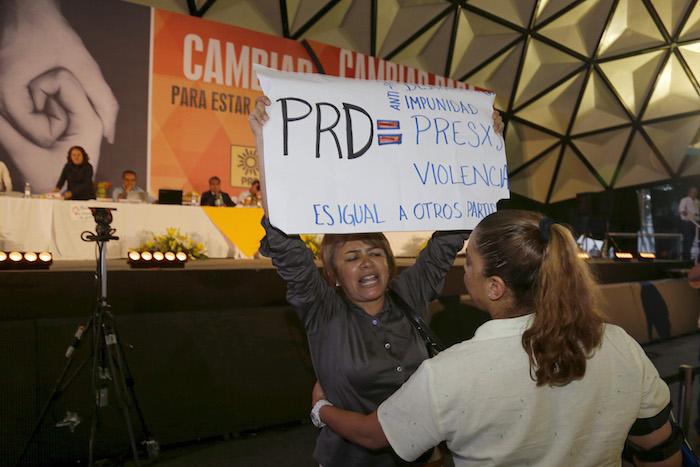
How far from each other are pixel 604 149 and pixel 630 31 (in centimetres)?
339

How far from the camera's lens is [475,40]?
40.5 feet

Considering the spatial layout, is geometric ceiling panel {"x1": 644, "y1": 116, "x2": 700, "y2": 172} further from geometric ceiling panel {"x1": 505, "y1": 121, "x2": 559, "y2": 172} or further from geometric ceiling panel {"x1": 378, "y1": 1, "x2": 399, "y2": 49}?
geometric ceiling panel {"x1": 378, "y1": 1, "x2": 399, "y2": 49}

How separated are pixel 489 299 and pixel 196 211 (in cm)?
546

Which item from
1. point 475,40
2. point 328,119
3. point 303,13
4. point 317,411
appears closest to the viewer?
point 317,411

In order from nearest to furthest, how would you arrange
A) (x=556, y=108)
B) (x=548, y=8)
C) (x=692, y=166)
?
1. (x=548, y=8)
2. (x=692, y=166)
3. (x=556, y=108)

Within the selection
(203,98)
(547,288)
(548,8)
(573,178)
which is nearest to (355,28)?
(203,98)

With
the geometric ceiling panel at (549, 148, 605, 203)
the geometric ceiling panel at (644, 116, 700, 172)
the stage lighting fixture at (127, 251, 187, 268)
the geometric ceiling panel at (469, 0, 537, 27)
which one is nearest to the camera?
the stage lighting fixture at (127, 251, 187, 268)

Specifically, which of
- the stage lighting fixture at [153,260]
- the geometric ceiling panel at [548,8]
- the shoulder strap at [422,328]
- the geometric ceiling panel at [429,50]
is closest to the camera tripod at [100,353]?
the stage lighting fixture at [153,260]

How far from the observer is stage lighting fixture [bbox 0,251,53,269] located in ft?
11.2

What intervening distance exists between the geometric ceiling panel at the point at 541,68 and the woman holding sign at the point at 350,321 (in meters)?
12.5

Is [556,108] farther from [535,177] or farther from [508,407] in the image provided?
[508,407]

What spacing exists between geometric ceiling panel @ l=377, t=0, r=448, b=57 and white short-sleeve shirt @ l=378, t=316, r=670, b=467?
11.3 meters

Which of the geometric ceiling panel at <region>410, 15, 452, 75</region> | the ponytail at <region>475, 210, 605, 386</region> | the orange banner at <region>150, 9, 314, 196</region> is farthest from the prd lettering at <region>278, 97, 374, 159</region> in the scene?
the geometric ceiling panel at <region>410, 15, 452, 75</region>

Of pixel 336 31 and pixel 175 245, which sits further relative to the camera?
pixel 336 31
